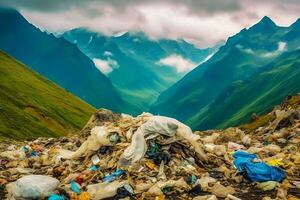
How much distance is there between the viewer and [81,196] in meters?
16.6

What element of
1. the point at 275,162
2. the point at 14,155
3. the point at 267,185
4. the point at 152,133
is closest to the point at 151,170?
the point at 152,133

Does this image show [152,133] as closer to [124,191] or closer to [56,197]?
[124,191]

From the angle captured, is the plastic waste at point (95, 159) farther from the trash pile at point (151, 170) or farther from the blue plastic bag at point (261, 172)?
the blue plastic bag at point (261, 172)

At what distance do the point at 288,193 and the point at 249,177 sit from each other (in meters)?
2.05

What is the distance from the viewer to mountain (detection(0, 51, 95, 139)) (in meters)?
102

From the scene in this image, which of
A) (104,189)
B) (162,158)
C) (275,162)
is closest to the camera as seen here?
(104,189)

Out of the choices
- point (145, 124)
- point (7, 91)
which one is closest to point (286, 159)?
point (145, 124)

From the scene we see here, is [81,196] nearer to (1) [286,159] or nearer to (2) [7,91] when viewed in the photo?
(1) [286,159]

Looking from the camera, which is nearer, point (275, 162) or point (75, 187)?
point (75, 187)

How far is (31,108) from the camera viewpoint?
125m

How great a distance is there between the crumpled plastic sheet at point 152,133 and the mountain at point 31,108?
70.6 m

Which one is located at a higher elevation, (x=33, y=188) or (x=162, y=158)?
(x=162, y=158)

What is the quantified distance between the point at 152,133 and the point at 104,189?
4.28 metres

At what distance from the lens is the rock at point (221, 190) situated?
53.8ft
